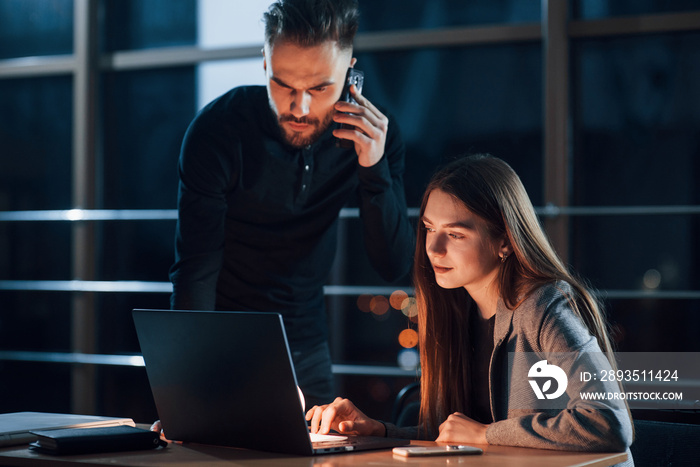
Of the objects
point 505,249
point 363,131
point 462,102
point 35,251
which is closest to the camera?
point 505,249

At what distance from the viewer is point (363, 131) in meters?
2.24

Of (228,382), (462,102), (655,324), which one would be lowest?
(655,324)

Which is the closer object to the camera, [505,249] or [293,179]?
[505,249]

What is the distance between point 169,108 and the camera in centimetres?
421

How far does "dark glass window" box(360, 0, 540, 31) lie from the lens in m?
3.65

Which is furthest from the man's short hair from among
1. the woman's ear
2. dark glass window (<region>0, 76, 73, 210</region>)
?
dark glass window (<region>0, 76, 73, 210</region>)

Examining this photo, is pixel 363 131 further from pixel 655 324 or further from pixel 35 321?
pixel 35 321

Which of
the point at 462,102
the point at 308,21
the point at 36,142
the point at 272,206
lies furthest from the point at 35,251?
the point at 308,21

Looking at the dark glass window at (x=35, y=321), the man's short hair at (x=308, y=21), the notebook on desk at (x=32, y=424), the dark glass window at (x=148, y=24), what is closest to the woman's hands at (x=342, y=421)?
the notebook on desk at (x=32, y=424)

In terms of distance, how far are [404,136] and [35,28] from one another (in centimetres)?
212

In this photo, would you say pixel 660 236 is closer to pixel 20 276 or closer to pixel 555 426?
pixel 555 426

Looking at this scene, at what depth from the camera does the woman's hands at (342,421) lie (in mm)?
1628

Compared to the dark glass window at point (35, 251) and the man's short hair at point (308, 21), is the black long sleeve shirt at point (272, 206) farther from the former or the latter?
the dark glass window at point (35, 251)

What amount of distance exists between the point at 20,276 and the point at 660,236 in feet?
10.5
